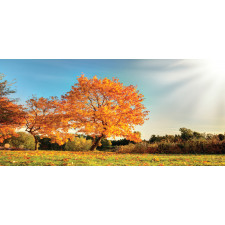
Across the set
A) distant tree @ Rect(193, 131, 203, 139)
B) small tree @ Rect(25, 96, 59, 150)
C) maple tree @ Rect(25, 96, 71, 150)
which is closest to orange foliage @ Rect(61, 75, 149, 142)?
maple tree @ Rect(25, 96, 71, 150)

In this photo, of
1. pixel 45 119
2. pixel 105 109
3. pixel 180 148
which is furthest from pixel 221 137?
pixel 45 119

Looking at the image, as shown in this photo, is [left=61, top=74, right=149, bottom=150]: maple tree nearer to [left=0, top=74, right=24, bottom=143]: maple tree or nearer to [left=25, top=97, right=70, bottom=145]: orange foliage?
[left=25, top=97, right=70, bottom=145]: orange foliage

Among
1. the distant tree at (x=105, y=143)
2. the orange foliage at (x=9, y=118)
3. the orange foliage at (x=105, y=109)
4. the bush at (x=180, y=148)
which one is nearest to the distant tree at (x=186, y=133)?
the bush at (x=180, y=148)

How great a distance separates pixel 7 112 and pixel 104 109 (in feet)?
12.4

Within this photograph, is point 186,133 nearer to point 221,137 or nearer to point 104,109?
point 221,137

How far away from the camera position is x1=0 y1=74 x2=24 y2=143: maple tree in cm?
606

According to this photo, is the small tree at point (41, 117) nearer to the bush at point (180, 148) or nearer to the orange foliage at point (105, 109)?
the orange foliage at point (105, 109)

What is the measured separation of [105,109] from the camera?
8.24m

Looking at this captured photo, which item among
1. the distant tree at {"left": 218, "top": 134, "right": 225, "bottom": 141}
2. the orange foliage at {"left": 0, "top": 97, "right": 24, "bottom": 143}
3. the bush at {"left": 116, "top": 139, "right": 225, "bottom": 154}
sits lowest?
the bush at {"left": 116, "top": 139, "right": 225, "bottom": 154}
